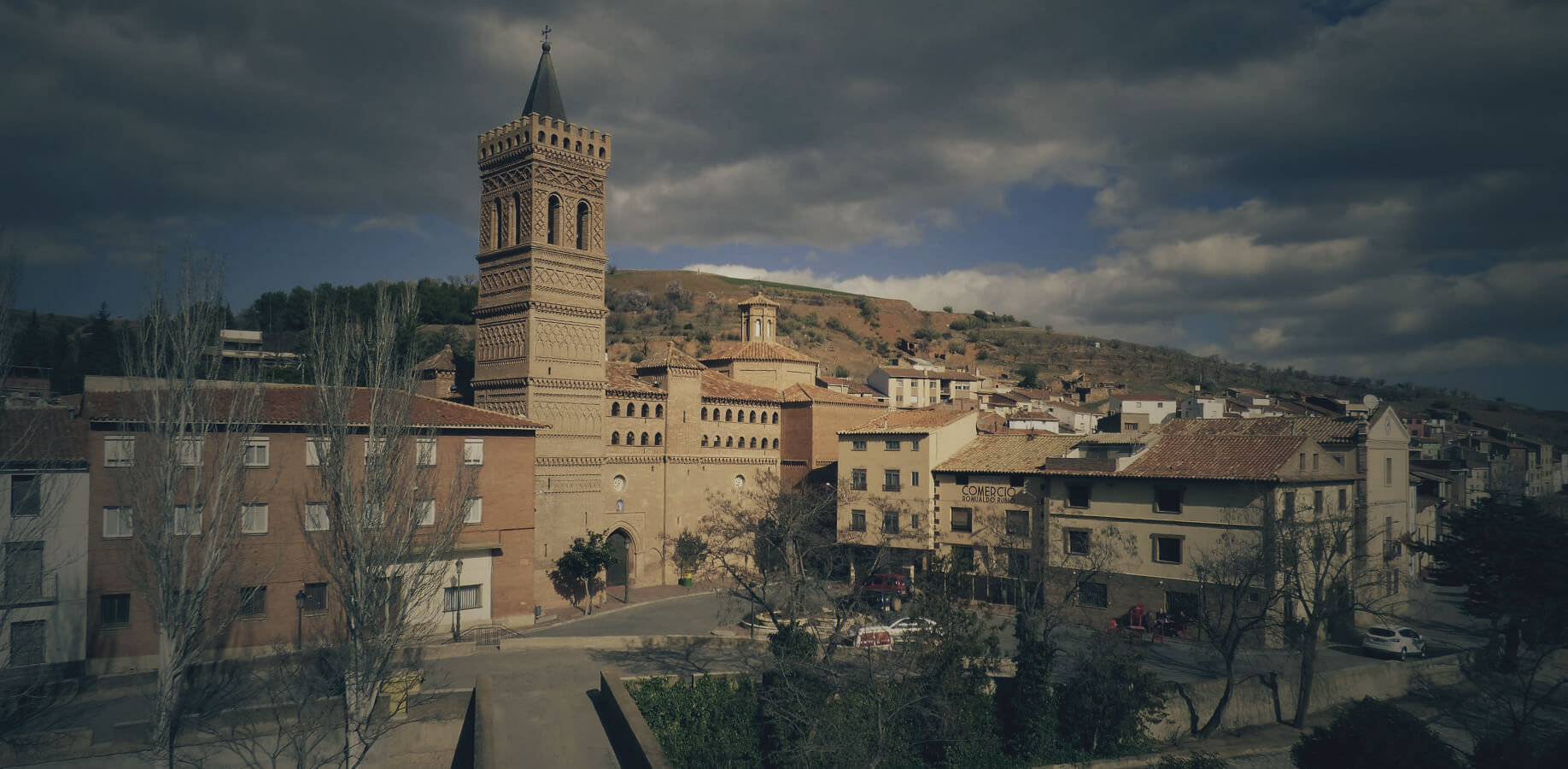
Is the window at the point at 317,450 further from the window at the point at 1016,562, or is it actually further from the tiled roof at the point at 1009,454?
the tiled roof at the point at 1009,454

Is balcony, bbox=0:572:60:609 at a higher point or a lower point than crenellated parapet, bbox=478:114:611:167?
lower

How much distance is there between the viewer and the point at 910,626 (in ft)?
86.9

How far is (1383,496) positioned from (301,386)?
133ft

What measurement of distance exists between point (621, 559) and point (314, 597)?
13.1 meters

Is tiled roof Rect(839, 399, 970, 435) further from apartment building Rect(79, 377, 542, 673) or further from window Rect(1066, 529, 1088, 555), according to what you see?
apartment building Rect(79, 377, 542, 673)

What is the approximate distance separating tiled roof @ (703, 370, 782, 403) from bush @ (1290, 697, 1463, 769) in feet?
88.7

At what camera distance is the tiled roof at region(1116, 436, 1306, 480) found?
30984 millimetres

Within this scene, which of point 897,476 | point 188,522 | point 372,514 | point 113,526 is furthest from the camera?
point 897,476

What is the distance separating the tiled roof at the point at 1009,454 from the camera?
3684 cm

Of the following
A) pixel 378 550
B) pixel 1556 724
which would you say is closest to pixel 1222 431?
pixel 1556 724

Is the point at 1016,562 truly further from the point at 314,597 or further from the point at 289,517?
the point at 289,517

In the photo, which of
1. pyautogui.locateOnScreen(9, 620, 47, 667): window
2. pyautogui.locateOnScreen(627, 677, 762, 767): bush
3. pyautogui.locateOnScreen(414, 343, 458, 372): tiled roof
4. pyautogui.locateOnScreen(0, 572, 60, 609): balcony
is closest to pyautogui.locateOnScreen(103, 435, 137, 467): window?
pyautogui.locateOnScreen(0, 572, 60, 609): balcony

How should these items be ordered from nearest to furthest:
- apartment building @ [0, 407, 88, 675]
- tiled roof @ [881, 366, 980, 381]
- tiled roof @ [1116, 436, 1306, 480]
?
1. apartment building @ [0, 407, 88, 675]
2. tiled roof @ [1116, 436, 1306, 480]
3. tiled roof @ [881, 366, 980, 381]

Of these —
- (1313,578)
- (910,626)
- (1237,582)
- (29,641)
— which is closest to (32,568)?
(29,641)
